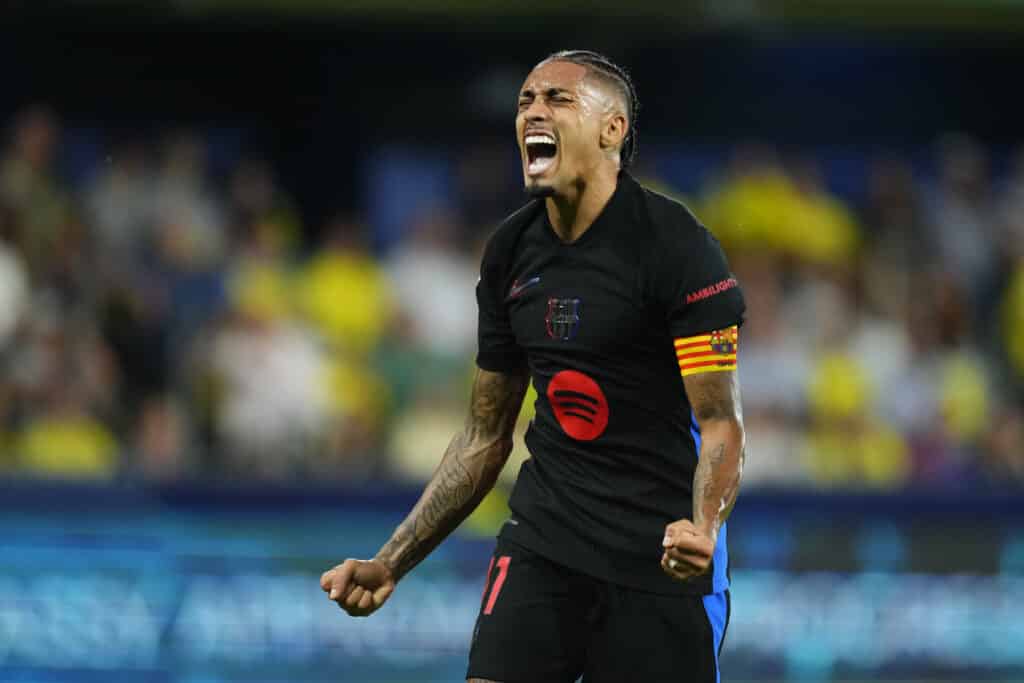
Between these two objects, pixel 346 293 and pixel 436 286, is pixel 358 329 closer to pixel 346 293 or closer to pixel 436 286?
pixel 346 293

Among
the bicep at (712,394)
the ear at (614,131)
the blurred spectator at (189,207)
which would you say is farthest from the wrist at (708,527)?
the blurred spectator at (189,207)

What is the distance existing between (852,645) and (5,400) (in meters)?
4.85

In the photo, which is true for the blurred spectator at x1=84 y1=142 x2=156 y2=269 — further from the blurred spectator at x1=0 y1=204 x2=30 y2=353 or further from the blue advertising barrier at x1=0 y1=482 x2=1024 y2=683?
the blue advertising barrier at x1=0 y1=482 x2=1024 y2=683

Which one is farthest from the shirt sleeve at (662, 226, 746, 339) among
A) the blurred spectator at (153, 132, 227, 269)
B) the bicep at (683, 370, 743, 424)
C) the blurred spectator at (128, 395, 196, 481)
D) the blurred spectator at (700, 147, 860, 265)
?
the blurred spectator at (700, 147, 860, 265)

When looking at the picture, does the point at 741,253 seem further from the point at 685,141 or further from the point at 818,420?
the point at 685,141

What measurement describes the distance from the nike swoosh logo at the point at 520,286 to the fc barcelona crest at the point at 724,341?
542 mm

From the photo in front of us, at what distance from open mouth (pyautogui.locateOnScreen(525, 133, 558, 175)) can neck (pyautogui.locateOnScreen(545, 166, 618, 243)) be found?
11cm

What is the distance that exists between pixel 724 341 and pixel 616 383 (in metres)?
0.32

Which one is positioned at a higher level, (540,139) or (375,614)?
(540,139)

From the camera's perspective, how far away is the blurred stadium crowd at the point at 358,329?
32.1ft

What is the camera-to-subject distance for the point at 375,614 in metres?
8.98

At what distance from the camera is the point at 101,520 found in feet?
29.3

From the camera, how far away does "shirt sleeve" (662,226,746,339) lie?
421 centimetres

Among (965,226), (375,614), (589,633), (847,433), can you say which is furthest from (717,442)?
(965,226)
